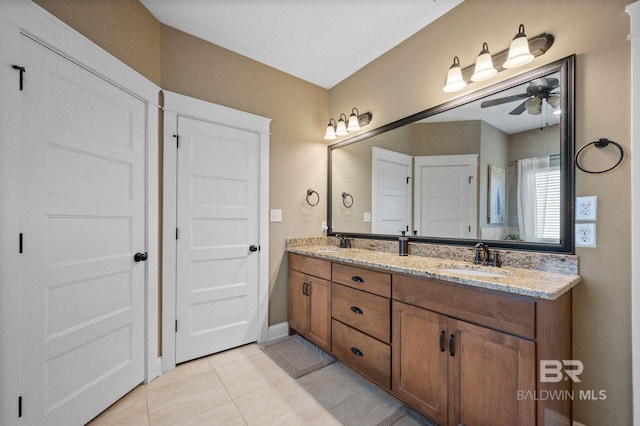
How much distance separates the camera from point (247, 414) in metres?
1.58

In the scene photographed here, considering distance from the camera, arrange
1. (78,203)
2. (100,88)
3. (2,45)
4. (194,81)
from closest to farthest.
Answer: (2,45) → (78,203) → (100,88) → (194,81)

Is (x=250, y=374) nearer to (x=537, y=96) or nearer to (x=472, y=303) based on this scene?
(x=472, y=303)

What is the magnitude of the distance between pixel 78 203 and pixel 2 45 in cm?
75

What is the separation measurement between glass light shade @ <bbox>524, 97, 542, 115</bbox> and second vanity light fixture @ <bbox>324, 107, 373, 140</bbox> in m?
1.28

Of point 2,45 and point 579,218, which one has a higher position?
point 2,45

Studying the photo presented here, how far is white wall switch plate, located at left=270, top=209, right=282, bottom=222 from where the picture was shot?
258 centimetres

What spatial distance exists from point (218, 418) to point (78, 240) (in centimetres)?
130

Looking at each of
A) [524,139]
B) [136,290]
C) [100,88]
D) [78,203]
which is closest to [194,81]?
[100,88]

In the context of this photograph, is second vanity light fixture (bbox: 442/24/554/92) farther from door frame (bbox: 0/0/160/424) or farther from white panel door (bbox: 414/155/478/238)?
door frame (bbox: 0/0/160/424)

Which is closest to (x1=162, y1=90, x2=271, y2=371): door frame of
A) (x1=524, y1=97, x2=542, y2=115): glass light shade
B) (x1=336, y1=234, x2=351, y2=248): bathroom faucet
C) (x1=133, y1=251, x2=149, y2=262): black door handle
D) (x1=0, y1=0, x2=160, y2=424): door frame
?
(x1=133, y1=251, x2=149, y2=262): black door handle

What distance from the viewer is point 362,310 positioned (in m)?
1.79

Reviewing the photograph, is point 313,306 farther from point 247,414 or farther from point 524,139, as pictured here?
point 524,139

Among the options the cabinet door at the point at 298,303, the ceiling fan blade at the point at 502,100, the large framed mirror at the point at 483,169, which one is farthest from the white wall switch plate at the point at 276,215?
the ceiling fan blade at the point at 502,100

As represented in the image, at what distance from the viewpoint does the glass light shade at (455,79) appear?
1745mm
